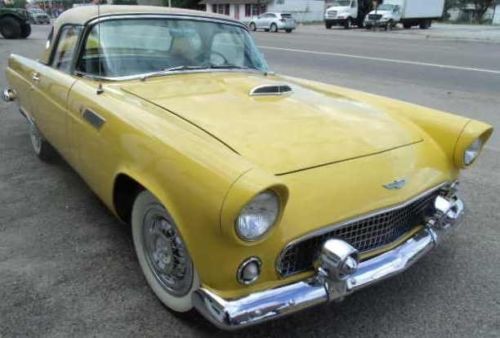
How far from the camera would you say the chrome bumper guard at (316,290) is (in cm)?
202

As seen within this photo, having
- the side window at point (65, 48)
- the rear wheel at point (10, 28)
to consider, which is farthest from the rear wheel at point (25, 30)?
the side window at point (65, 48)

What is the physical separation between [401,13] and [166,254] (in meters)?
33.5

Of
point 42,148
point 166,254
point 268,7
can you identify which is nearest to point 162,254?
point 166,254

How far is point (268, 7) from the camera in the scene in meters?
48.5

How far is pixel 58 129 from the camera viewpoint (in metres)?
3.69

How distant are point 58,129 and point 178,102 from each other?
4.29 feet

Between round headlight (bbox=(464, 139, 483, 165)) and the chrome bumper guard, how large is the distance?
81 centimetres

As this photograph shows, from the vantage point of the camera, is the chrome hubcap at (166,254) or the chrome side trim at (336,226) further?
the chrome hubcap at (166,254)

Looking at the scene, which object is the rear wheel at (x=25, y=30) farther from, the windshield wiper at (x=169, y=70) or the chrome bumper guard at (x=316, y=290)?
the chrome bumper guard at (x=316, y=290)

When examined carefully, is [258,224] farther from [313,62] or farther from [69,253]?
[313,62]

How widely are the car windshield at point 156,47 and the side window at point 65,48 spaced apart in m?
0.23

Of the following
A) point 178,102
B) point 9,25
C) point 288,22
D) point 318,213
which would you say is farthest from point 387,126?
point 288,22

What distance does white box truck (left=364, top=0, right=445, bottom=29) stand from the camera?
3177cm

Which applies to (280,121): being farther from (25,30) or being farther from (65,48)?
(25,30)
